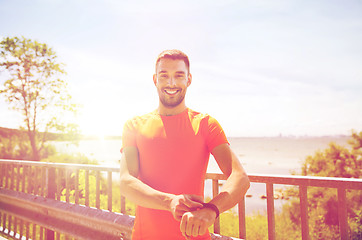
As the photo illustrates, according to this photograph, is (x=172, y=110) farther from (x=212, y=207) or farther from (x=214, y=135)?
(x=212, y=207)

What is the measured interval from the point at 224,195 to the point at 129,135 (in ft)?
2.62

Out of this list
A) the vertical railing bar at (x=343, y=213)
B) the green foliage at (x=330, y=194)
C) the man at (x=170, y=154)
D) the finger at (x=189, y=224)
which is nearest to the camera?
the finger at (x=189, y=224)

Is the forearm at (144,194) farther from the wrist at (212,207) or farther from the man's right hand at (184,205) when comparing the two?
the wrist at (212,207)

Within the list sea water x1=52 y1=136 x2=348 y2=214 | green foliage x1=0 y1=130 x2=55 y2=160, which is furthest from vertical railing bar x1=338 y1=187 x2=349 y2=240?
green foliage x1=0 y1=130 x2=55 y2=160

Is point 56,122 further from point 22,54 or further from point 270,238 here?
point 270,238

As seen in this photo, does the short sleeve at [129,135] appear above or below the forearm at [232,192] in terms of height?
above

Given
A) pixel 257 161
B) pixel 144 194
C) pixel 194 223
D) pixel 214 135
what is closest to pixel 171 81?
pixel 214 135

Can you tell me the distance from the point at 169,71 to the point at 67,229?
2.59 metres

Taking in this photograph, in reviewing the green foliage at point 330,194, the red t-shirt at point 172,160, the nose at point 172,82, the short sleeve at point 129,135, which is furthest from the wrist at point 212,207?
the green foliage at point 330,194

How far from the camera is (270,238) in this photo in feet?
7.30

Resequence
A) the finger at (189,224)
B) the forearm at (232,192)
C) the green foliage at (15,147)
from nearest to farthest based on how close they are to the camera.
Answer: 1. the finger at (189,224)
2. the forearm at (232,192)
3. the green foliage at (15,147)

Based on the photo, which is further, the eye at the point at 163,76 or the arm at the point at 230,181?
the eye at the point at 163,76

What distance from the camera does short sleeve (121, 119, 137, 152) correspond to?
5.89ft

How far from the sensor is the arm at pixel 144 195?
4.43 feet
